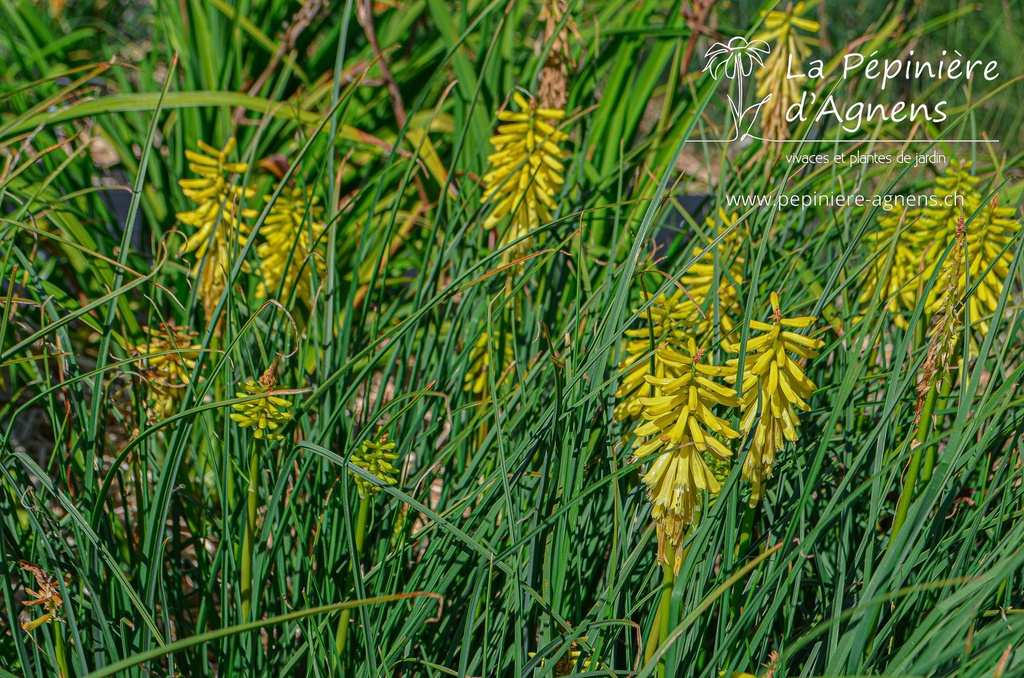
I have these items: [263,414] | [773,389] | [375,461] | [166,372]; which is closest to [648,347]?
[773,389]

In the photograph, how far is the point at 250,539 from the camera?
1196 millimetres

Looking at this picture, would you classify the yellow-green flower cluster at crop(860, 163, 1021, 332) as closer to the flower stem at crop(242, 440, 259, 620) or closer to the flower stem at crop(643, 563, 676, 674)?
the flower stem at crop(643, 563, 676, 674)

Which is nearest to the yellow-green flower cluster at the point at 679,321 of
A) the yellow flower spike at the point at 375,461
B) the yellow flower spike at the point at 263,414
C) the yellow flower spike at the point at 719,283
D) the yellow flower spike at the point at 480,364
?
the yellow flower spike at the point at 719,283

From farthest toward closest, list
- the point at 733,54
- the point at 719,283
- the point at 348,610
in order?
the point at 733,54
the point at 719,283
the point at 348,610

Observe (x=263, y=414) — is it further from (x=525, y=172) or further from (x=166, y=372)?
(x=525, y=172)

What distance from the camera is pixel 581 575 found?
4.45 feet

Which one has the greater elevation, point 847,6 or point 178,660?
point 847,6

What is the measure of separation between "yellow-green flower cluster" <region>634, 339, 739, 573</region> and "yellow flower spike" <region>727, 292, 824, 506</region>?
0.05 meters

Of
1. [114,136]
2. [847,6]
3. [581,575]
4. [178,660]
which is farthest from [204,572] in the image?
[847,6]

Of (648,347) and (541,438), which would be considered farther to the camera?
(648,347)

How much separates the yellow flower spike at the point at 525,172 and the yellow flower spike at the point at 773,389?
0.71 metres

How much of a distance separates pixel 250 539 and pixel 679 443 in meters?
0.62

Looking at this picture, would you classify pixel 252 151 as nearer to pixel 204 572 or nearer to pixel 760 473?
pixel 204 572

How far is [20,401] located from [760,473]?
2.23 meters
